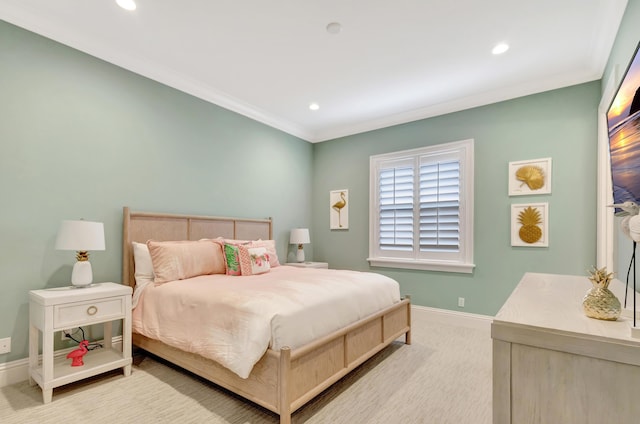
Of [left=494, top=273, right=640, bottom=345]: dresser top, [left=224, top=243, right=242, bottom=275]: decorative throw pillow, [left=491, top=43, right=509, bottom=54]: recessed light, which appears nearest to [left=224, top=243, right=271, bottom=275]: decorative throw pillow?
[left=224, top=243, right=242, bottom=275]: decorative throw pillow

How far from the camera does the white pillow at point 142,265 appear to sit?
2.89 m

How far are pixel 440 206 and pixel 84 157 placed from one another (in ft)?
13.0

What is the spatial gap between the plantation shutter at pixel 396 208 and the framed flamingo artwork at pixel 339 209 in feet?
1.95

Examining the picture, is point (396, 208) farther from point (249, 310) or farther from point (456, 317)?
point (249, 310)

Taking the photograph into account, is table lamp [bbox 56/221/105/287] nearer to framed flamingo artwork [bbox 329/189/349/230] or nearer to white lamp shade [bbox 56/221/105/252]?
white lamp shade [bbox 56/221/105/252]

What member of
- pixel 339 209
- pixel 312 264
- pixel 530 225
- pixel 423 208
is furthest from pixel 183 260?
pixel 530 225

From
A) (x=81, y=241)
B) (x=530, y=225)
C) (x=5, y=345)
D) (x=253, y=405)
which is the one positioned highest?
(x=530, y=225)

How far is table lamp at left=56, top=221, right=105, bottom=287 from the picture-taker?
234 centimetres

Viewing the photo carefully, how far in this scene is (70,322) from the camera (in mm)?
2250

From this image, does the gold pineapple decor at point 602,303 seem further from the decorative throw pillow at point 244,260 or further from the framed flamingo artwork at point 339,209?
the framed flamingo artwork at point 339,209

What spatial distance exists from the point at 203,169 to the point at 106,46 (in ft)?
4.81

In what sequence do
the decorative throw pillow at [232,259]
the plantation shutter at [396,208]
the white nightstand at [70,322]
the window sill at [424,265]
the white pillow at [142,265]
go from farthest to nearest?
the plantation shutter at [396,208] → the window sill at [424,265] → the decorative throw pillow at [232,259] → the white pillow at [142,265] → the white nightstand at [70,322]

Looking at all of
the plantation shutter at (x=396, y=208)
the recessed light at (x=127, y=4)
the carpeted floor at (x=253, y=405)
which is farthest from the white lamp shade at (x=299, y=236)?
the recessed light at (x=127, y=4)

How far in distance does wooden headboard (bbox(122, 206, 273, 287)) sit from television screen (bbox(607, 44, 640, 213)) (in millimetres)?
3583
